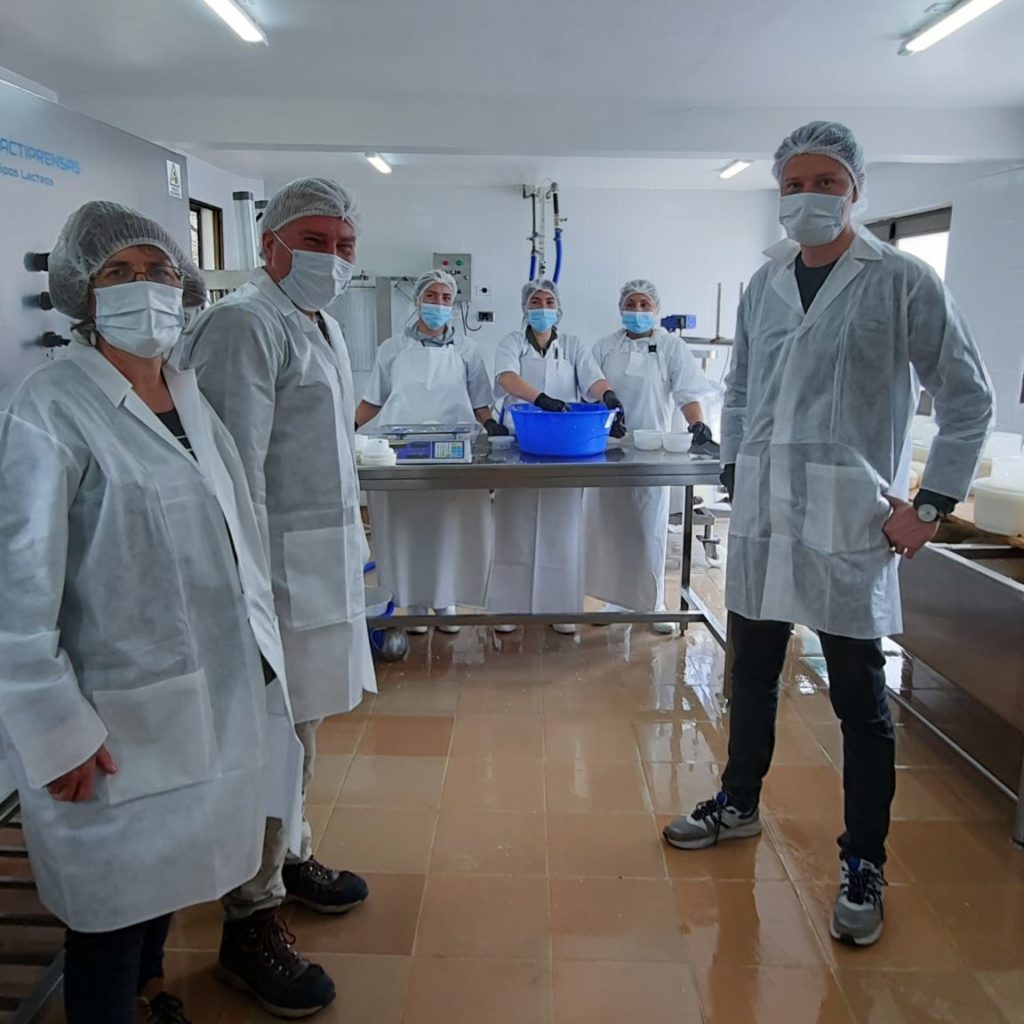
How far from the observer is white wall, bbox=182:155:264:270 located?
5.43m

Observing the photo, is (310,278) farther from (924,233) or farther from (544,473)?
(924,233)

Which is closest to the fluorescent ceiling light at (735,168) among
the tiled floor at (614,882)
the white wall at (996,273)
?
the white wall at (996,273)

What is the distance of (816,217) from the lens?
1592mm

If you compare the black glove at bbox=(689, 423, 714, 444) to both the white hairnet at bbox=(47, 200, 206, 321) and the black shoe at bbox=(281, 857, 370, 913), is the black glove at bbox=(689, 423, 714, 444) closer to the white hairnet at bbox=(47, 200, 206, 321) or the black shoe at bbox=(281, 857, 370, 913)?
the black shoe at bbox=(281, 857, 370, 913)

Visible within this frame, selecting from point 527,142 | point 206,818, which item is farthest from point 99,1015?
point 527,142

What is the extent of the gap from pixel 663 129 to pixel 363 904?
4133mm

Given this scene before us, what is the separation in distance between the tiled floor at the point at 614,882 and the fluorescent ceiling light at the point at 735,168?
3.84m

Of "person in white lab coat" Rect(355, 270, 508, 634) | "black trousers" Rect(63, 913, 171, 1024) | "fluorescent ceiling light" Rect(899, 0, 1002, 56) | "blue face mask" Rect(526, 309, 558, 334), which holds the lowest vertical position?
"black trousers" Rect(63, 913, 171, 1024)

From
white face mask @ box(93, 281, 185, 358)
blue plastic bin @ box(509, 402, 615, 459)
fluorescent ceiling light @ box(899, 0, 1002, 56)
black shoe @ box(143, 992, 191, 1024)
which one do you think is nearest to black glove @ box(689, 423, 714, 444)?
blue plastic bin @ box(509, 402, 615, 459)

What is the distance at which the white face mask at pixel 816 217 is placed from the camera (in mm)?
1584

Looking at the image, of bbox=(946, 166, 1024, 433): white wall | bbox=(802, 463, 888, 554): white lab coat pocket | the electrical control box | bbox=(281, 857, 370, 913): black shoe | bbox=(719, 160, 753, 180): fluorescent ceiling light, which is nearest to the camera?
bbox=(802, 463, 888, 554): white lab coat pocket

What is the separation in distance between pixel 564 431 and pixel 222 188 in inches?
174

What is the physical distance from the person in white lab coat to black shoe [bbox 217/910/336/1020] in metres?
1.80

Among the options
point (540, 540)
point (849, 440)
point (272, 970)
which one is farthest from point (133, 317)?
point (540, 540)
